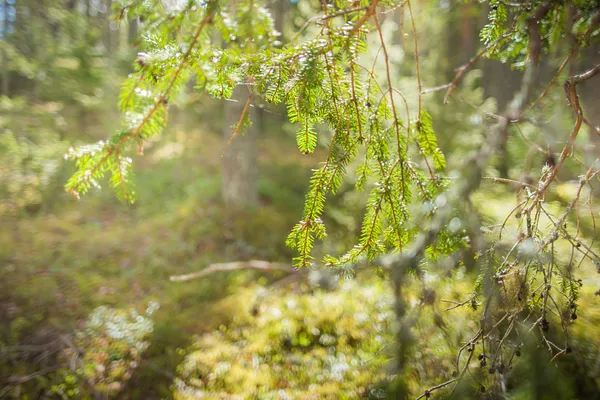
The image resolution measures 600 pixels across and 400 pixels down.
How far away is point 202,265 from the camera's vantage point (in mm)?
5746

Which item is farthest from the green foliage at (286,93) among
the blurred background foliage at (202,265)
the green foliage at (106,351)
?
the green foliage at (106,351)

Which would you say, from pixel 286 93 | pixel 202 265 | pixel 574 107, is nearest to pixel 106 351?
pixel 202 265

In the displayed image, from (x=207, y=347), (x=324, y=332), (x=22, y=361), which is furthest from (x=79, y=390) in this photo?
(x=324, y=332)

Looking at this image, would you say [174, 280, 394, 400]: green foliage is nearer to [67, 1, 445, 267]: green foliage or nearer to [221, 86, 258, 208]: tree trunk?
[67, 1, 445, 267]: green foliage

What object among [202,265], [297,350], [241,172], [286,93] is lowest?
[297,350]

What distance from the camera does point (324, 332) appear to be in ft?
12.5

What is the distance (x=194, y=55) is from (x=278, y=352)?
10.3 feet

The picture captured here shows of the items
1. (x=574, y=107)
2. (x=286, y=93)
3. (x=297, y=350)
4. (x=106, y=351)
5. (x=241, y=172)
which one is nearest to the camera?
(x=286, y=93)

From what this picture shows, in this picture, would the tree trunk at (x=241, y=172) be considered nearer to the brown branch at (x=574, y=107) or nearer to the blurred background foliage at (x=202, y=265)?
the blurred background foliage at (x=202, y=265)

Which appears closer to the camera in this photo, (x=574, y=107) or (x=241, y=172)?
(x=574, y=107)

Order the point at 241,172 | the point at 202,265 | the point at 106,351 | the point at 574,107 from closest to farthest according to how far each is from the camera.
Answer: the point at 574,107 < the point at 106,351 < the point at 202,265 < the point at 241,172

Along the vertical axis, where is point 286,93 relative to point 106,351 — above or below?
above

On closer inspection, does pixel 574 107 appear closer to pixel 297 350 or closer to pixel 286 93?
pixel 286 93

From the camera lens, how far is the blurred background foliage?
275cm
